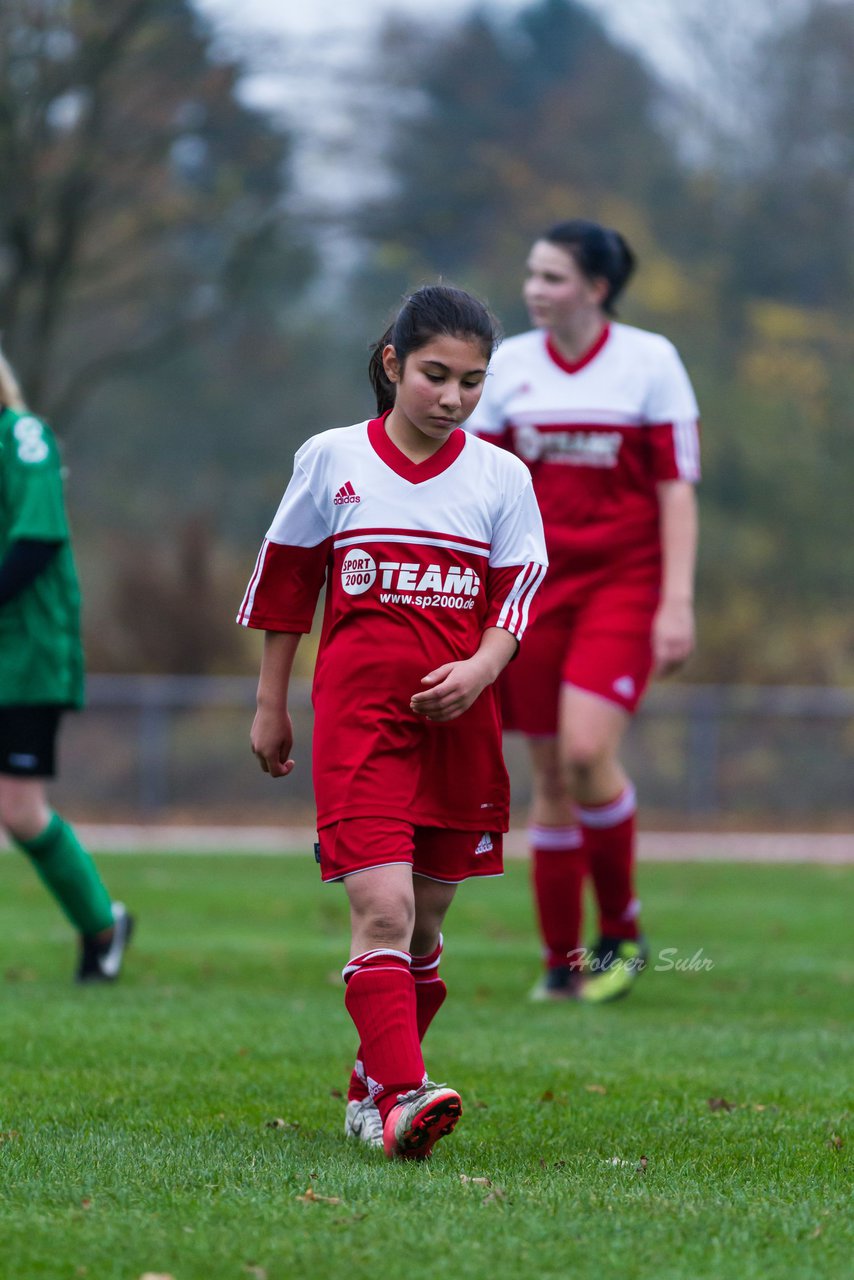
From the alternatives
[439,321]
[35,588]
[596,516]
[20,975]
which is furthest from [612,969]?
[439,321]

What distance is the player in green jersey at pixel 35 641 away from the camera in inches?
246

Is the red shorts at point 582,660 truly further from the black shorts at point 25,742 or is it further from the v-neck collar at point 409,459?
the v-neck collar at point 409,459

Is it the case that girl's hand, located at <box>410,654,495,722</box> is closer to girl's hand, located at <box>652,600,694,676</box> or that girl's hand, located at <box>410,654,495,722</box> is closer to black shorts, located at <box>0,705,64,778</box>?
girl's hand, located at <box>652,600,694,676</box>

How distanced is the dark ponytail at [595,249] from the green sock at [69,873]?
2689mm

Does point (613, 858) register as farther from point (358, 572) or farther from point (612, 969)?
point (358, 572)

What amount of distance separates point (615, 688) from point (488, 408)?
111cm

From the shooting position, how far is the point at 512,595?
4109 mm

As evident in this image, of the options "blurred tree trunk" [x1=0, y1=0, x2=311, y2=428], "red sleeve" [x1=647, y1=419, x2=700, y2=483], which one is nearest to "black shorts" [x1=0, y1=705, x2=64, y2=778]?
"red sleeve" [x1=647, y1=419, x2=700, y2=483]

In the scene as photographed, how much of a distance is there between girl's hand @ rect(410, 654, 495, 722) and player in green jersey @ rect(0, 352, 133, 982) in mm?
2713

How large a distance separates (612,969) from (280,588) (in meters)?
3.03

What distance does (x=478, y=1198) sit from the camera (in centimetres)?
327

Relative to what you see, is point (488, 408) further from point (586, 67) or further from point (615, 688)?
point (586, 67)

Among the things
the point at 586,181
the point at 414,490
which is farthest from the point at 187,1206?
the point at 586,181
